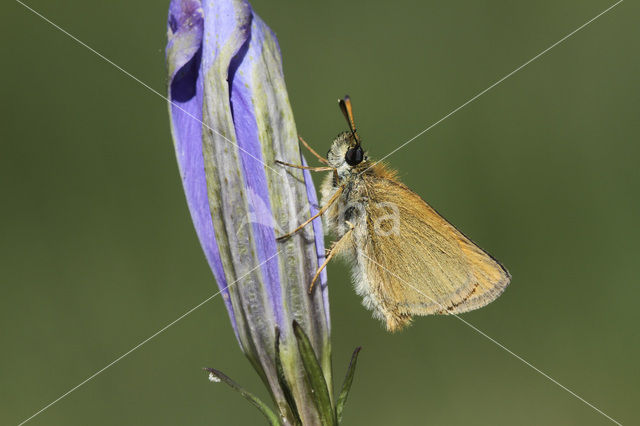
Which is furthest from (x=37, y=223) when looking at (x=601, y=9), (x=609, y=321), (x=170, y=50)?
(x=601, y=9)

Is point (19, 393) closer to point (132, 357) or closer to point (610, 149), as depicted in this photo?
point (132, 357)

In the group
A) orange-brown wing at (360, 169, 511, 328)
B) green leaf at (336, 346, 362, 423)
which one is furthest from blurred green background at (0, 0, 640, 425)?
green leaf at (336, 346, 362, 423)

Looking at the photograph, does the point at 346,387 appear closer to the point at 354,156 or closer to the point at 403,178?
the point at 354,156

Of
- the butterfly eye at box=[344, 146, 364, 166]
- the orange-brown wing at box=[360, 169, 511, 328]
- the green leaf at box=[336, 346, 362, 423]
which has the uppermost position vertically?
the butterfly eye at box=[344, 146, 364, 166]

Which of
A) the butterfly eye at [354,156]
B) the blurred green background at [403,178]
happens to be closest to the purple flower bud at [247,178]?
the butterfly eye at [354,156]

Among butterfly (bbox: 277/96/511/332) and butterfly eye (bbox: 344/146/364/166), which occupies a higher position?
butterfly eye (bbox: 344/146/364/166)

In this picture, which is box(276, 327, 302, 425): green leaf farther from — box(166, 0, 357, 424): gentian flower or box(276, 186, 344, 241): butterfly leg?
box(276, 186, 344, 241): butterfly leg
